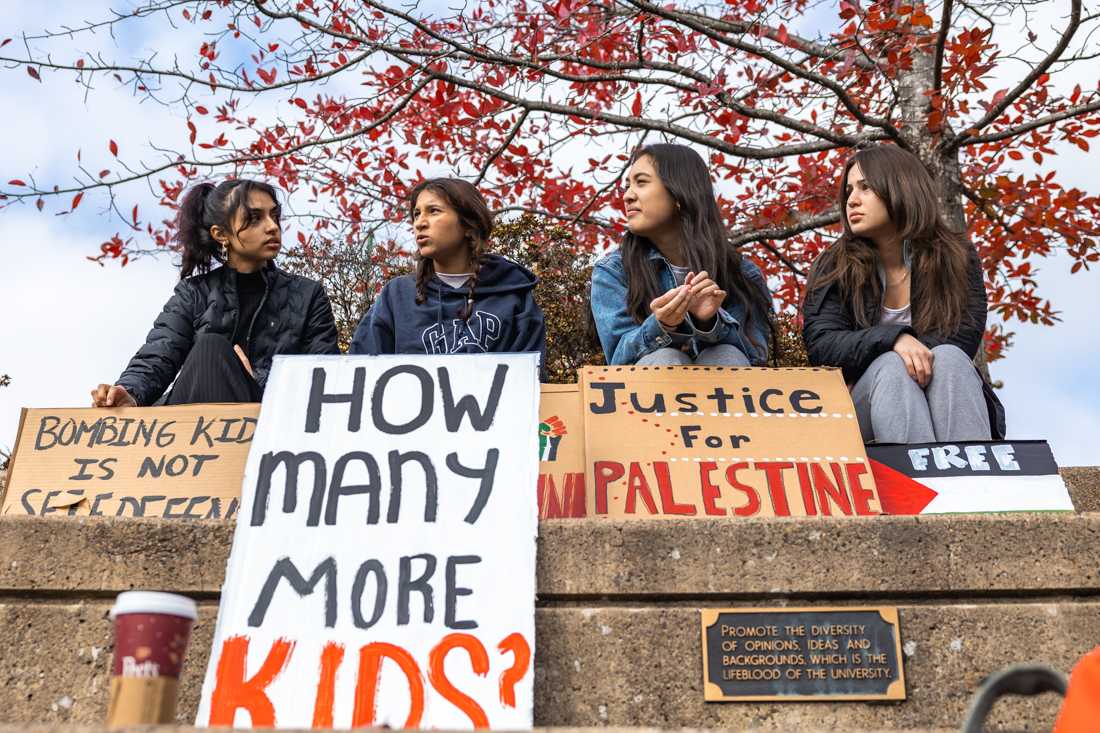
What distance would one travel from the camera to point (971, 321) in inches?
144

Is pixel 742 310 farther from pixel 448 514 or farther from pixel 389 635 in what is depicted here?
pixel 389 635

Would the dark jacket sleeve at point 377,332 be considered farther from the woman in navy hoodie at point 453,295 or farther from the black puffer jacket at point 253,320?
the black puffer jacket at point 253,320

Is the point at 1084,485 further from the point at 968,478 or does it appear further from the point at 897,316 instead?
the point at 968,478

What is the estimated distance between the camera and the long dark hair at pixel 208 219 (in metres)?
4.16

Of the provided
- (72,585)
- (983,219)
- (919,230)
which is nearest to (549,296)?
(983,219)

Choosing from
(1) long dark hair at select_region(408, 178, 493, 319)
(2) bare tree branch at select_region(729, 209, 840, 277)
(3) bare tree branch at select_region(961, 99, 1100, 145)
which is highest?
(3) bare tree branch at select_region(961, 99, 1100, 145)

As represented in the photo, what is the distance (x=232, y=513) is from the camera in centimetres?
297

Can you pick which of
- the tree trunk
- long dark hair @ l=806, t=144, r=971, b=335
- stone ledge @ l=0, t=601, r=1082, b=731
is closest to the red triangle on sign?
stone ledge @ l=0, t=601, r=1082, b=731

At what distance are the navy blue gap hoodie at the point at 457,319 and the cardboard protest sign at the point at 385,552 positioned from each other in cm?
102

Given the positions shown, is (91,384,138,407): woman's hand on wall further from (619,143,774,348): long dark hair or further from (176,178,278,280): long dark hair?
(619,143,774,348): long dark hair

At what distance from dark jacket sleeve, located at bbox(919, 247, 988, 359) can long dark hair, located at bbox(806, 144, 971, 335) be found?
27mm

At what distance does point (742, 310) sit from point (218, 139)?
3.16 metres

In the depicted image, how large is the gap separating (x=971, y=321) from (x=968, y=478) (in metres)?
0.90

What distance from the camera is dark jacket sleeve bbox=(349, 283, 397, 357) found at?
3.96 meters
